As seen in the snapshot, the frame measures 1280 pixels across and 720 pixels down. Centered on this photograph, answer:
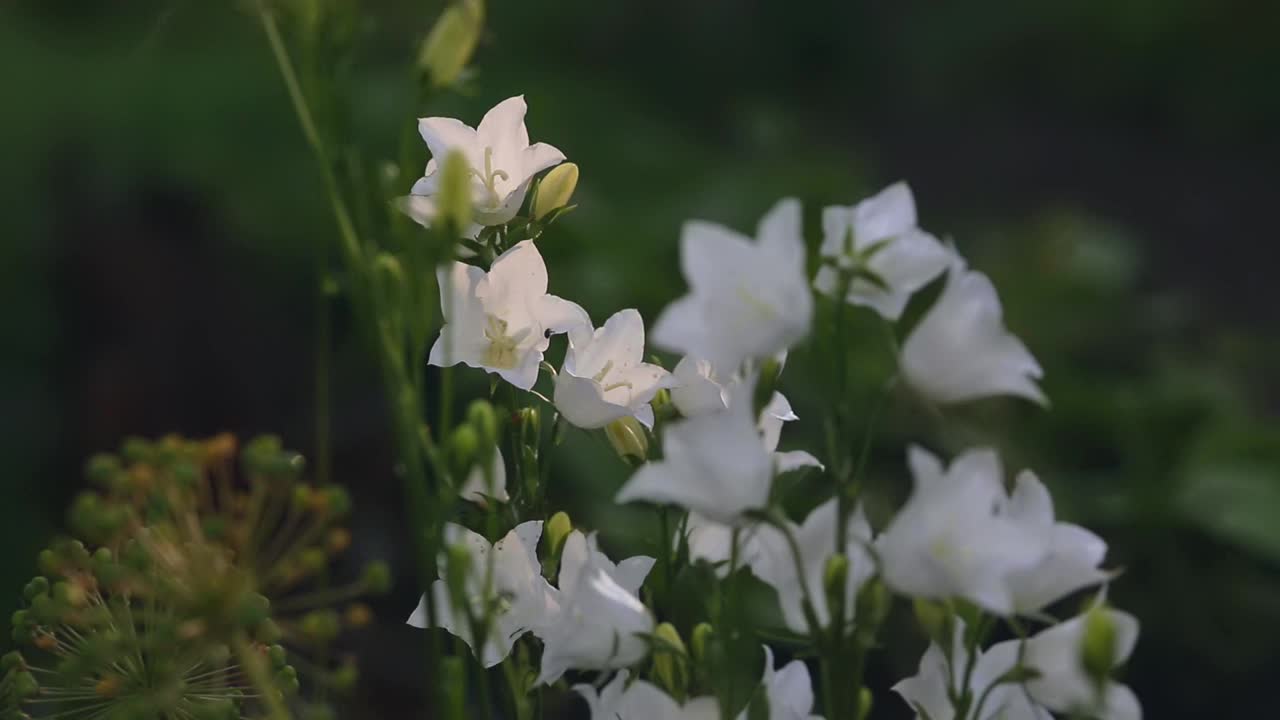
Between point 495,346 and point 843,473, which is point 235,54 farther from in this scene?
point 843,473

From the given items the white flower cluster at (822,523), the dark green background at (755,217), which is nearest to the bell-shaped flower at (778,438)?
the white flower cluster at (822,523)

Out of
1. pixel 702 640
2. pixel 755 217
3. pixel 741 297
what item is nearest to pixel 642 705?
pixel 702 640

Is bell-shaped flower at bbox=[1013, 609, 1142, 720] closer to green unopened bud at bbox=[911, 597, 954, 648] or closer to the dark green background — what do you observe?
green unopened bud at bbox=[911, 597, 954, 648]

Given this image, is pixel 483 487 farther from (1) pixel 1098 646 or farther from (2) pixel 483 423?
(1) pixel 1098 646

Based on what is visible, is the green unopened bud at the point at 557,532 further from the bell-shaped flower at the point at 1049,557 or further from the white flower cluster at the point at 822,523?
the bell-shaped flower at the point at 1049,557

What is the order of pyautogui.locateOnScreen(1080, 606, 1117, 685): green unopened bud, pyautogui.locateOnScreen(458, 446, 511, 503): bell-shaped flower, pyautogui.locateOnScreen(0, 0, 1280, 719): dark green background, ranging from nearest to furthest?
pyautogui.locateOnScreen(1080, 606, 1117, 685): green unopened bud
pyautogui.locateOnScreen(458, 446, 511, 503): bell-shaped flower
pyautogui.locateOnScreen(0, 0, 1280, 719): dark green background

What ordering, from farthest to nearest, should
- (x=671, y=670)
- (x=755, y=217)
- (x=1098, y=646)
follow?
(x=755, y=217) < (x=671, y=670) < (x=1098, y=646)

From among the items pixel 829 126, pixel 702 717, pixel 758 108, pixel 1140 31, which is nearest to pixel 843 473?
pixel 702 717

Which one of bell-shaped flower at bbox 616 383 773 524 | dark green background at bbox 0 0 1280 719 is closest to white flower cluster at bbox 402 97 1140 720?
bell-shaped flower at bbox 616 383 773 524
